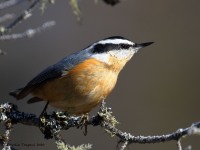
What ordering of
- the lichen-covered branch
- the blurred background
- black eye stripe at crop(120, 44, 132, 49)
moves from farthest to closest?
the blurred background < black eye stripe at crop(120, 44, 132, 49) < the lichen-covered branch

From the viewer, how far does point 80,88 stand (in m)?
4.88

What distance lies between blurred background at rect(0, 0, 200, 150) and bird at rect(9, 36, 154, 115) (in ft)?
7.43

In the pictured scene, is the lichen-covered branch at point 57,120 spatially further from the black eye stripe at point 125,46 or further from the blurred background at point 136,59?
the blurred background at point 136,59

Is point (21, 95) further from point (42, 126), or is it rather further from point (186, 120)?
point (186, 120)

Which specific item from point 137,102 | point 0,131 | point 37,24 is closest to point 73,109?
point 0,131

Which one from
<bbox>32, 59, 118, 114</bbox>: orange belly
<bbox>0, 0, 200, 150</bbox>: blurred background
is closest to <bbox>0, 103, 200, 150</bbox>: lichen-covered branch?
<bbox>32, 59, 118, 114</bbox>: orange belly

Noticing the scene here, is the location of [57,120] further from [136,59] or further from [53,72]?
[136,59]

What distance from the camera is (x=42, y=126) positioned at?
452cm

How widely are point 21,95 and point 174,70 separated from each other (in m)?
3.78

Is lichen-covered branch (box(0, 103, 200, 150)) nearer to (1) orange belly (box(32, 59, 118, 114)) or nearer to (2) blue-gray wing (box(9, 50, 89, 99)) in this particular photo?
(1) orange belly (box(32, 59, 118, 114))

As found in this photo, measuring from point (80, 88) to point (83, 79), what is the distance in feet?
0.36

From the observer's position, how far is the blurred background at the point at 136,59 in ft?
25.2

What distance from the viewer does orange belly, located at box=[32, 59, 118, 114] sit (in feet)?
15.9

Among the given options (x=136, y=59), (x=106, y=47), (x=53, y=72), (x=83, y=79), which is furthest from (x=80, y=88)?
(x=136, y=59)
